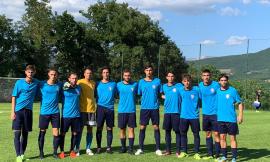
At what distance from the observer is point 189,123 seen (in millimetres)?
10328

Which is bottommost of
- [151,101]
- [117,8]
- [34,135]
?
[34,135]

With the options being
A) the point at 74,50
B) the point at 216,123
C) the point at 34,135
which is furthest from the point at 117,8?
the point at 216,123

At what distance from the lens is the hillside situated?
123 feet

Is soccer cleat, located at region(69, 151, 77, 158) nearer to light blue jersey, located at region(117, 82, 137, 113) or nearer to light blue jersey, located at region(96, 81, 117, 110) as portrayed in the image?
light blue jersey, located at region(96, 81, 117, 110)

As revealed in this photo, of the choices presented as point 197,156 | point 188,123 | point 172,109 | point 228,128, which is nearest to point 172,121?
point 172,109

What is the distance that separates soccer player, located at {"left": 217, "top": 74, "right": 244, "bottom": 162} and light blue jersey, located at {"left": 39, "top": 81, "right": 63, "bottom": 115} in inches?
137

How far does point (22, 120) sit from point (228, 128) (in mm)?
4311

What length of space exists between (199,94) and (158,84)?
3.28 feet

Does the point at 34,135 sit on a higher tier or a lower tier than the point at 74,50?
lower

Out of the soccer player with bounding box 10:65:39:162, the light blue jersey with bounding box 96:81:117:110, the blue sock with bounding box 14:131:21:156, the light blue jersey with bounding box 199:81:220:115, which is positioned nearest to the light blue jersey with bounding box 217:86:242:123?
the light blue jersey with bounding box 199:81:220:115

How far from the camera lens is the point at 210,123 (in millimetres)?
10141

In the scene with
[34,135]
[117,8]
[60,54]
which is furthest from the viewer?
[117,8]

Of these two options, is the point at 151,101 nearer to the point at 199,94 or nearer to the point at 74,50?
the point at 199,94

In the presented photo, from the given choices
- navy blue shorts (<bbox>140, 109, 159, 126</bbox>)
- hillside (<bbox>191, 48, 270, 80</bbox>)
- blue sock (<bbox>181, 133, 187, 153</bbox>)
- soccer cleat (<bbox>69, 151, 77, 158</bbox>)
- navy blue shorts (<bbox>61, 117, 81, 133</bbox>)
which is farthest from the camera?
hillside (<bbox>191, 48, 270, 80</bbox>)
